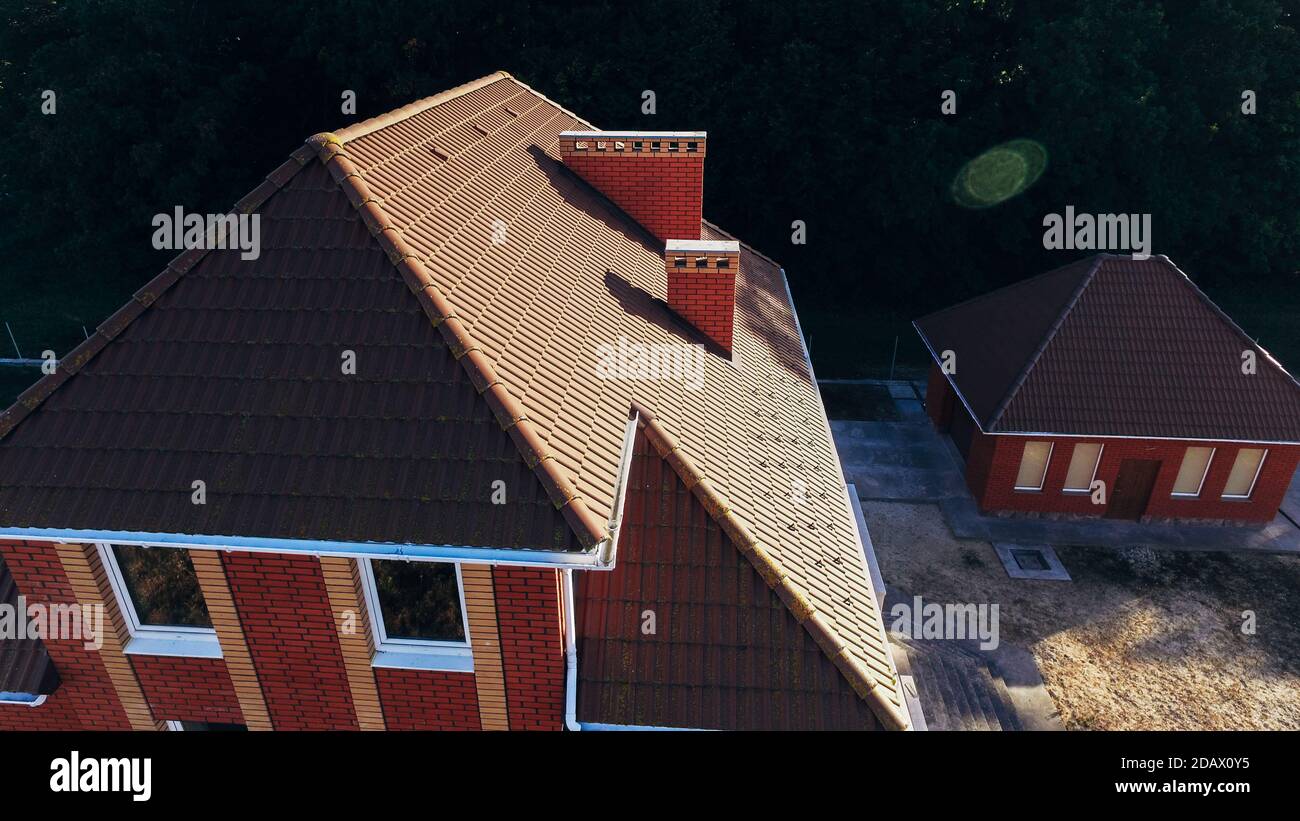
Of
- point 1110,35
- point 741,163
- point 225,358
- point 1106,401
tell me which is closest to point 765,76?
point 741,163

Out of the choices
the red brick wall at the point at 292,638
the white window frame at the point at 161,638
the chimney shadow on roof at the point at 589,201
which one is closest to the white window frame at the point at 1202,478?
the chimney shadow on roof at the point at 589,201

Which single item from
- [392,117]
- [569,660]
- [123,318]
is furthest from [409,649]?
[392,117]

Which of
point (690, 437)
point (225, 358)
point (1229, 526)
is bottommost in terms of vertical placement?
point (1229, 526)

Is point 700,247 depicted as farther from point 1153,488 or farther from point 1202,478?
point 1202,478

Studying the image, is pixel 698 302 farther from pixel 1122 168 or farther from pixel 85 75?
pixel 85 75

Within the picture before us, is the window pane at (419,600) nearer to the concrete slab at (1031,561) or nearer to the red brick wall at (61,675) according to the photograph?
the red brick wall at (61,675)
